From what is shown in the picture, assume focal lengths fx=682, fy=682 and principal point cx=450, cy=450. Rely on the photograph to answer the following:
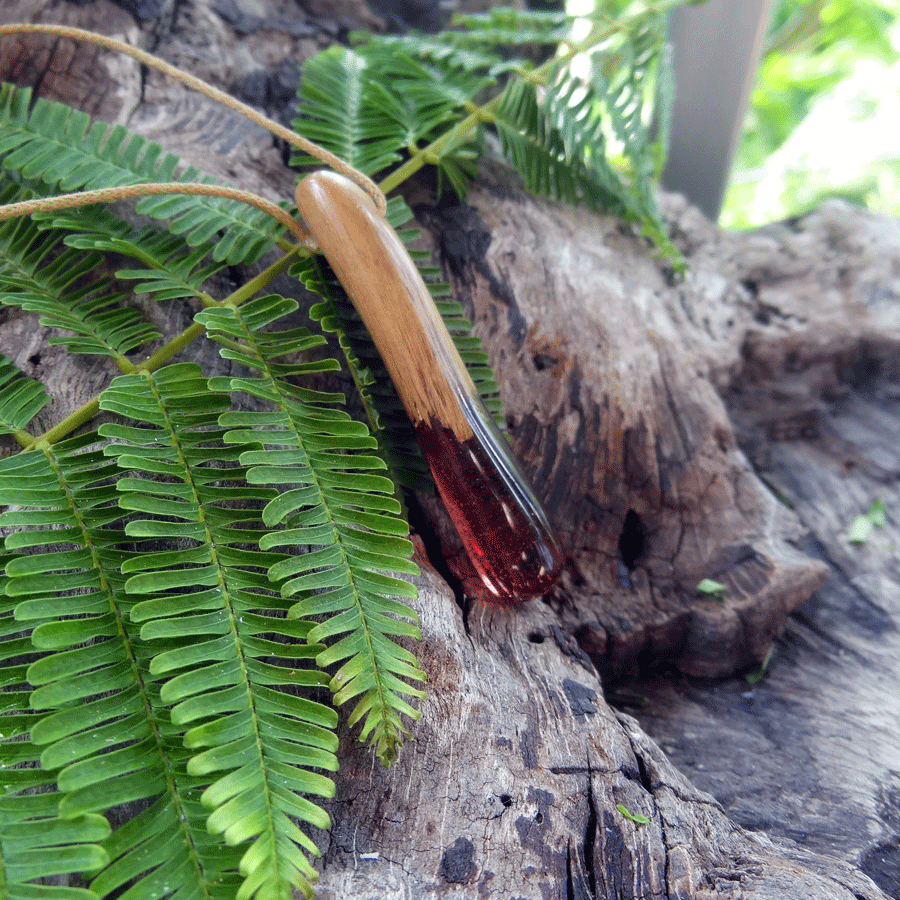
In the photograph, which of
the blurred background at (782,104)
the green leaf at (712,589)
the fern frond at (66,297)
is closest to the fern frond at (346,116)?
the fern frond at (66,297)

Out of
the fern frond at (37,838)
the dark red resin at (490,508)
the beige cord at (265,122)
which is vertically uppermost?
the beige cord at (265,122)

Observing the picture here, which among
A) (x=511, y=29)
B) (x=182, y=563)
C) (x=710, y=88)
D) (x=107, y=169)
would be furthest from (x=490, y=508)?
(x=710, y=88)

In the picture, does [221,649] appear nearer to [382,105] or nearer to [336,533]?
[336,533]

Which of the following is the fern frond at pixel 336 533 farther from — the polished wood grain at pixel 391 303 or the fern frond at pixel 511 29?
the fern frond at pixel 511 29

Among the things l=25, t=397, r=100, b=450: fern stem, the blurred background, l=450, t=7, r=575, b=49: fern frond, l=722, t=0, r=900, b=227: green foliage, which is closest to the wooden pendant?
l=25, t=397, r=100, b=450: fern stem

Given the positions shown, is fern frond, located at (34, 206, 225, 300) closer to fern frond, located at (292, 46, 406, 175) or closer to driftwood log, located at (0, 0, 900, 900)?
driftwood log, located at (0, 0, 900, 900)

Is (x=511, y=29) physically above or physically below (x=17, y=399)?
above
